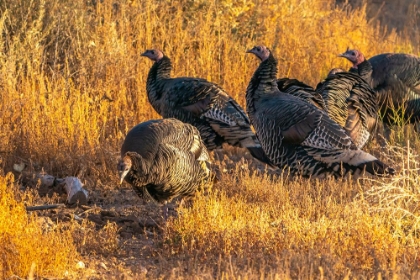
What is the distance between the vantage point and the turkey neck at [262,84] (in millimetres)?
8406

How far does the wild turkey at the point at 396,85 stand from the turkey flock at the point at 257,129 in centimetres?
10

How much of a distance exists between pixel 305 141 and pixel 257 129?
1.83 ft

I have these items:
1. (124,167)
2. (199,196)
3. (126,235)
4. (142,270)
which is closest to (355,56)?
(199,196)

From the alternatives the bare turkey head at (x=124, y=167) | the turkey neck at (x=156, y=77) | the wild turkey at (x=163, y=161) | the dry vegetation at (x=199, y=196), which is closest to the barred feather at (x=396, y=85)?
the dry vegetation at (x=199, y=196)

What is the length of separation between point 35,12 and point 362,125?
4200 millimetres

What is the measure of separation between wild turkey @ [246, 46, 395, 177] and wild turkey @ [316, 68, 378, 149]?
2.53 ft

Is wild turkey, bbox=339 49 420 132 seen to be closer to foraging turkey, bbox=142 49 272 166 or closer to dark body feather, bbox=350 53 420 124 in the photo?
dark body feather, bbox=350 53 420 124

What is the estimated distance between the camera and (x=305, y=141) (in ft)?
25.6

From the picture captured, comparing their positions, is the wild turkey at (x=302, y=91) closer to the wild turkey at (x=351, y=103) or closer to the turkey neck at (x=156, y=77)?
the wild turkey at (x=351, y=103)

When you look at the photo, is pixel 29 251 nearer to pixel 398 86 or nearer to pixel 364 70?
pixel 364 70

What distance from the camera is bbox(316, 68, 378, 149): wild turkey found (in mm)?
8672

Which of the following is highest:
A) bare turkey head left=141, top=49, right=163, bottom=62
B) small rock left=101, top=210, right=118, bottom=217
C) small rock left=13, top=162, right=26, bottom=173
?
bare turkey head left=141, top=49, right=163, bottom=62

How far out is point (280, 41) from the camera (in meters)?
12.2

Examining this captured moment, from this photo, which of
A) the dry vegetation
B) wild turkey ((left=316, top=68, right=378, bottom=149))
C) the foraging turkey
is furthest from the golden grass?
wild turkey ((left=316, top=68, right=378, bottom=149))
